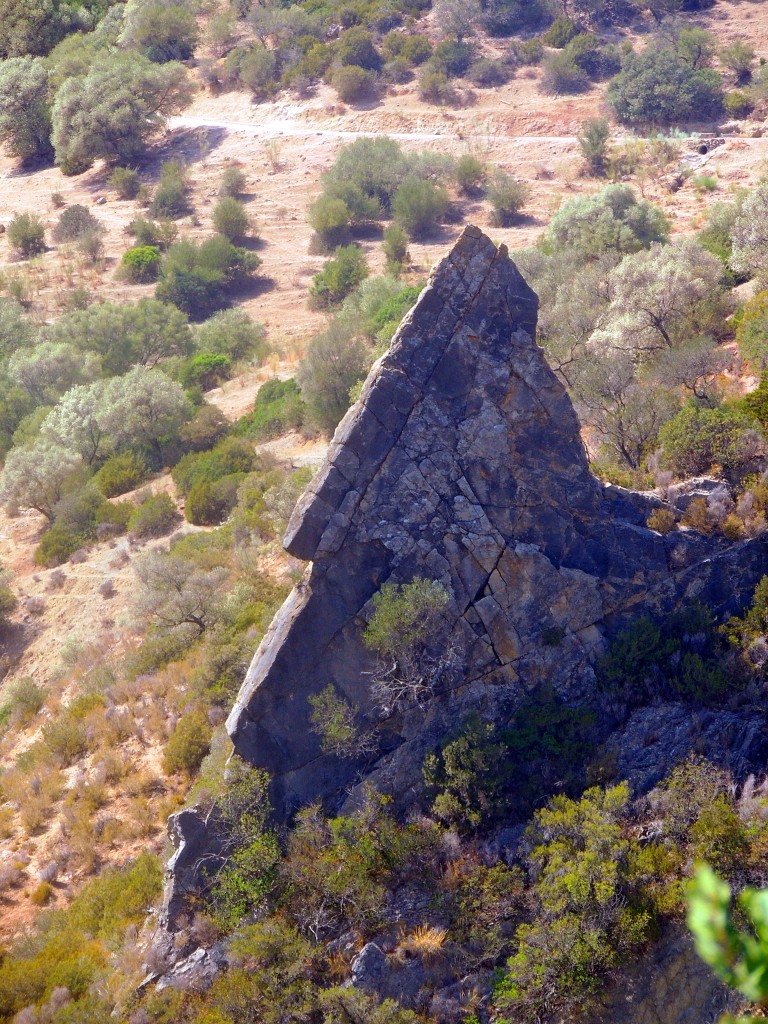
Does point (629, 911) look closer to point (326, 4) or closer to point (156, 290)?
point (156, 290)

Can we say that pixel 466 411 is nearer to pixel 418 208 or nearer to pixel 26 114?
pixel 418 208

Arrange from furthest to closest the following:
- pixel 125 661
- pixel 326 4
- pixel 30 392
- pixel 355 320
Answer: pixel 326 4 < pixel 30 392 < pixel 355 320 < pixel 125 661

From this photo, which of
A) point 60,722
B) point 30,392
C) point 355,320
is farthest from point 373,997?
point 30,392

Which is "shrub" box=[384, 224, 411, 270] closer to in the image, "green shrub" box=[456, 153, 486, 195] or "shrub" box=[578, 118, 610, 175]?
"green shrub" box=[456, 153, 486, 195]

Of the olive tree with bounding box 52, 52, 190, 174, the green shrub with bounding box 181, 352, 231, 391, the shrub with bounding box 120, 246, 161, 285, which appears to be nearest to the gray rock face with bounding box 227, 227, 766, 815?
the green shrub with bounding box 181, 352, 231, 391

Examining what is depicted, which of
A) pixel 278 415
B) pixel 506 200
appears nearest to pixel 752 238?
pixel 278 415

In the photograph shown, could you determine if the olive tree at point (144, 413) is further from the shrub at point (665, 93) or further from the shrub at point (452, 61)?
the shrub at point (452, 61)

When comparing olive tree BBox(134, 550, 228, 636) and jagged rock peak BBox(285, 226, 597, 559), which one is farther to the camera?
olive tree BBox(134, 550, 228, 636)
